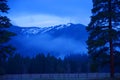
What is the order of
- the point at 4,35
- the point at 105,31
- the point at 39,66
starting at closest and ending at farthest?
1. the point at 4,35
2. the point at 105,31
3. the point at 39,66

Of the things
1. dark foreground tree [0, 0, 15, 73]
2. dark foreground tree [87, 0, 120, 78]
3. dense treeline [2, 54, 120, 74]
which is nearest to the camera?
dark foreground tree [0, 0, 15, 73]

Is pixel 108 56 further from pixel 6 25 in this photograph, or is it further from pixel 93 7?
pixel 6 25

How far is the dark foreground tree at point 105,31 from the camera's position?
111 feet

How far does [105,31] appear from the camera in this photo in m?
33.9

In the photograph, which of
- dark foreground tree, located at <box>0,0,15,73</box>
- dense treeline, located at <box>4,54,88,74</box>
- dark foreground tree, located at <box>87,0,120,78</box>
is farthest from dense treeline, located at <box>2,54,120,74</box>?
dark foreground tree, located at <box>0,0,15,73</box>

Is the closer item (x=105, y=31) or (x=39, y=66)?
(x=105, y=31)

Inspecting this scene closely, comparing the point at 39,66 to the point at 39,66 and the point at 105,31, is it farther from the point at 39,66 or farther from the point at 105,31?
the point at 105,31

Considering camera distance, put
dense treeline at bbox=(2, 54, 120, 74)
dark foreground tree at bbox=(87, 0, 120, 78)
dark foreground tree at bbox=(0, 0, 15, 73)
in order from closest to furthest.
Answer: dark foreground tree at bbox=(0, 0, 15, 73)
dark foreground tree at bbox=(87, 0, 120, 78)
dense treeline at bbox=(2, 54, 120, 74)

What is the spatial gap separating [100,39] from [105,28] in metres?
1.65

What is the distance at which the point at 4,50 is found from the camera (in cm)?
2880

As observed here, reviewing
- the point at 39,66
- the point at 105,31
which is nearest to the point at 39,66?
Result: the point at 39,66

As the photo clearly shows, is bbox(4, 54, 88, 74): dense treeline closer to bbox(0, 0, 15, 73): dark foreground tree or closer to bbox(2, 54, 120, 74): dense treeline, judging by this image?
bbox(2, 54, 120, 74): dense treeline

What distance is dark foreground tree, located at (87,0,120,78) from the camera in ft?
111

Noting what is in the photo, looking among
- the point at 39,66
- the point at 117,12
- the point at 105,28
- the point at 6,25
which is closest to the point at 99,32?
the point at 105,28
